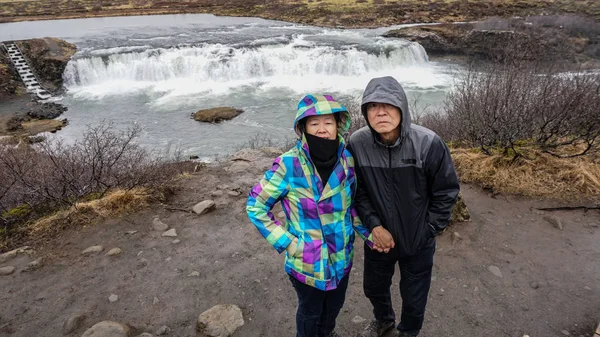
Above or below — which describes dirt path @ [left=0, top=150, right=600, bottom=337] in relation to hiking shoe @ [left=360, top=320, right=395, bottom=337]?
below

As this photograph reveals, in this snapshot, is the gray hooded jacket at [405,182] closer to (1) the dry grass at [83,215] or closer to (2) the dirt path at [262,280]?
(2) the dirt path at [262,280]

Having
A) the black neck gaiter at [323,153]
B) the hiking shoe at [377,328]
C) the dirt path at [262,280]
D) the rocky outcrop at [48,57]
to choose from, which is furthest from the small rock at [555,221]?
the rocky outcrop at [48,57]

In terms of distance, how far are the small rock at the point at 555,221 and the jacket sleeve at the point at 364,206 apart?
3.40 metres

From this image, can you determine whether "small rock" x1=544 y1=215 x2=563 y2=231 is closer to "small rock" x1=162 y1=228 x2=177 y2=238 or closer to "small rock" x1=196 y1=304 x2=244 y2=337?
"small rock" x1=196 y1=304 x2=244 y2=337

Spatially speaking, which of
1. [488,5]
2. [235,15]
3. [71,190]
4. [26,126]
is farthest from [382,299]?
[235,15]

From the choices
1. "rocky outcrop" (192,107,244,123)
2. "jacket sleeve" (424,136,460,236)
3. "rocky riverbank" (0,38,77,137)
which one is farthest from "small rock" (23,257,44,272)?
"rocky riverbank" (0,38,77,137)

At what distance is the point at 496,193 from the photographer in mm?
5520

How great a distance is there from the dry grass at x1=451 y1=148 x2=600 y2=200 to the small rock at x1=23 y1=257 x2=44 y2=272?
5.72m

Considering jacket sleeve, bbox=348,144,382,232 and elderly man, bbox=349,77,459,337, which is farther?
jacket sleeve, bbox=348,144,382,232

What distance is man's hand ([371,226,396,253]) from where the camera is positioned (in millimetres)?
2576

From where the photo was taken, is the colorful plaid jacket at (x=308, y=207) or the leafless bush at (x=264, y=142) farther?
the leafless bush at (x=264, y=142)

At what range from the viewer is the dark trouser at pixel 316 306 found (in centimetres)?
262

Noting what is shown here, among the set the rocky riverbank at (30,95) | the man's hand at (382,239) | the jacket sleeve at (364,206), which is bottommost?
the rocky riverbank at (30,95)

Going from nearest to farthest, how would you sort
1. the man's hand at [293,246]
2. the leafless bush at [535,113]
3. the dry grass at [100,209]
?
the man's hand at [293,246] → the dry grass at [100,209] → the leafless bush at [535,113]
